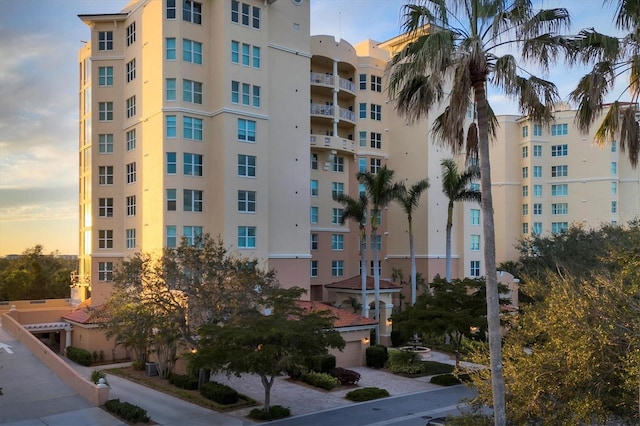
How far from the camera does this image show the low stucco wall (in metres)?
23.1

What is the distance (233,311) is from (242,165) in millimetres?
13266

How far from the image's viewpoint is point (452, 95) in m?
13.7

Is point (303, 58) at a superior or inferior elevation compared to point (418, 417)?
superior

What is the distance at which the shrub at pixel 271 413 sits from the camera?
856 inches

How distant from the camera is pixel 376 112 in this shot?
50.0 metres

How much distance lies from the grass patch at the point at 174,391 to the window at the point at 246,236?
9727 mm

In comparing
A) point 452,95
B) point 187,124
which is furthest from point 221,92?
point 452,95

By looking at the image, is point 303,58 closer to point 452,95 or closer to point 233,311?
point 233,311

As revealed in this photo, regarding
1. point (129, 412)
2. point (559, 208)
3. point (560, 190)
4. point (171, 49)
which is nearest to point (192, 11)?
point (171, 49)

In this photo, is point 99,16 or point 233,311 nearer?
point 233,311

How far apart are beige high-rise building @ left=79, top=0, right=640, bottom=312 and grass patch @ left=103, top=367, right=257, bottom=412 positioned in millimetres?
7616

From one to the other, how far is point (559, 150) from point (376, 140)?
2956 cm

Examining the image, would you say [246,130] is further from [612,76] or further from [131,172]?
[612,76]

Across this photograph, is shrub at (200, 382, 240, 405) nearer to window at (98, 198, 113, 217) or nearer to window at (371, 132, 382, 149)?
window at (98, 198, 113, 217)
